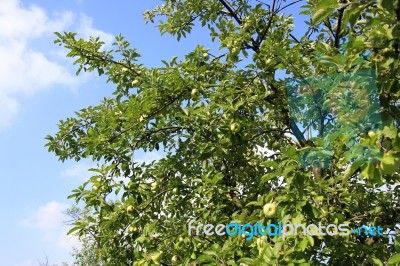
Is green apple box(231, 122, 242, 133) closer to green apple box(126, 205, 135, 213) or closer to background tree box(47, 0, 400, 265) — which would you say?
background tree box(47, 0, 400, 265)

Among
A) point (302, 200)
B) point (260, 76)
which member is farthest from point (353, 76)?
point (260, 76)

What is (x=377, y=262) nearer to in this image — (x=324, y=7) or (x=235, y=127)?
(x=235, y=127)

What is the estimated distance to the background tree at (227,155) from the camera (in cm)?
307

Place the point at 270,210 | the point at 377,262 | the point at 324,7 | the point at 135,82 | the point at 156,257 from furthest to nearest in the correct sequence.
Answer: the point at 135,82 < the point at 156,257 < the point at 377,262 < the point at 270,210 < the point at 324,7

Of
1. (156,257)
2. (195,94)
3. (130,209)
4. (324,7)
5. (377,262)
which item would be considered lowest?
(377,262)

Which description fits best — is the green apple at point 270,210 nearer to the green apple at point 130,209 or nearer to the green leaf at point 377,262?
the green leaf at point 377,262

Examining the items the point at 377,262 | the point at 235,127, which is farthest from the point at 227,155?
the point at 377,262

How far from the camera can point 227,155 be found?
13.9 ft

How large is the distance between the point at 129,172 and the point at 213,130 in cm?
106

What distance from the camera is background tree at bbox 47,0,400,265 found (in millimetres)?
3072

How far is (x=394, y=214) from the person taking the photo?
4477 millimetres

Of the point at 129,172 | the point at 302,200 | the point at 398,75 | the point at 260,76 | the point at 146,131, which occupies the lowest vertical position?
the point at 302,200

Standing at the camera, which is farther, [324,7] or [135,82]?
[135,82]

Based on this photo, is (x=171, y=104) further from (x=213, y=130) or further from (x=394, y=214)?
(x=394, y=214)
